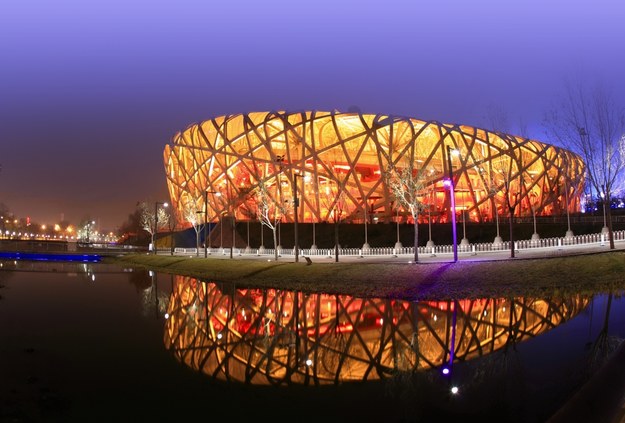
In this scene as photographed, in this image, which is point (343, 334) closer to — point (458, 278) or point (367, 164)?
point (458, 278)

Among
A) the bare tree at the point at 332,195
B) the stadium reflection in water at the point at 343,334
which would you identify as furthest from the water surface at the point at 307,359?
the bare tree at the point at 332,195

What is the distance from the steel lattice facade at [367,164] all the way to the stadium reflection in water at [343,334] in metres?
47.8

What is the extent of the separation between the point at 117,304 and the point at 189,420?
1394 centimetres

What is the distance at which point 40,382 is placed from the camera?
8.58 m

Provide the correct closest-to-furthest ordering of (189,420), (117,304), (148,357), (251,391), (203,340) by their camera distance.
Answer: (189,420)
(251,391)
(148,357)
(203,340)
(117,304)

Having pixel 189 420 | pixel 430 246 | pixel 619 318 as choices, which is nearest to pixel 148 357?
pixel 189 420

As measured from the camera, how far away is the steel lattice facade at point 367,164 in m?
66.4

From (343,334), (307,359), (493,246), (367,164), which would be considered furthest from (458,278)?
(367,164)

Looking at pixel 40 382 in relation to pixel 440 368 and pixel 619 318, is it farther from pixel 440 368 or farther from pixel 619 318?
pixel 619 318

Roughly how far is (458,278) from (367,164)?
49616 millimetres

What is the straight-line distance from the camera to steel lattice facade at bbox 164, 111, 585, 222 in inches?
2616

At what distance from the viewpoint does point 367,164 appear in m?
69.6

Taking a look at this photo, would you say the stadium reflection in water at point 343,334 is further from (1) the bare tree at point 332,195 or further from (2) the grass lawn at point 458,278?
(1) the bare tree at point 332,195

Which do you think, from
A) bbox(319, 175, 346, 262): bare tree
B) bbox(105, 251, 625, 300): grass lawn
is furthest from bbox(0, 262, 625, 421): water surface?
bbox(319, 175, 346, 262): bare tree
